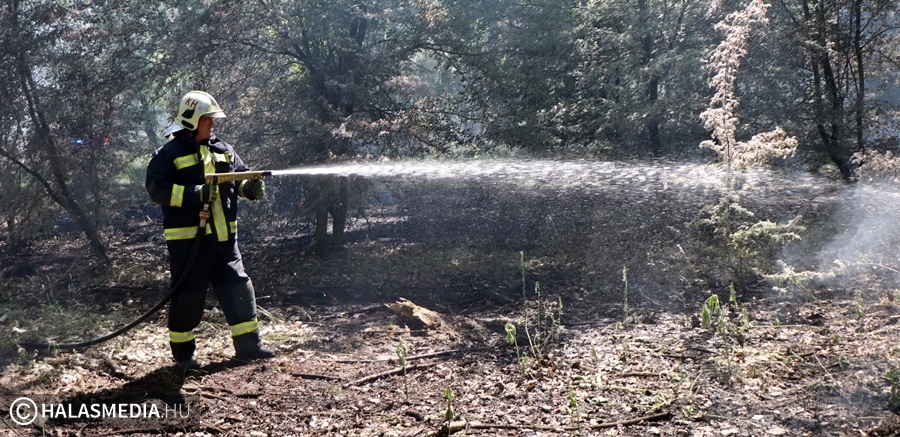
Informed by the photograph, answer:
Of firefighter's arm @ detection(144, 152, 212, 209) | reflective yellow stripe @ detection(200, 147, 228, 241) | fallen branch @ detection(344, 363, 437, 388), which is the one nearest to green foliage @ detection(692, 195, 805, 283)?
fallen branch @ detection(344, 363, 437, 388)

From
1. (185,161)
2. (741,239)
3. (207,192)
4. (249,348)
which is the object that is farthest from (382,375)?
(741,239)

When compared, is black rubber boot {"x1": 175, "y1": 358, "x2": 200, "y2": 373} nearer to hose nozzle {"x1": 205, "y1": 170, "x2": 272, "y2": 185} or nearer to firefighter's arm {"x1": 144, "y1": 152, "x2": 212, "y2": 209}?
firefighter's arm {"x1": 144, "y1": 152, "x2": 212, "y2": 209}

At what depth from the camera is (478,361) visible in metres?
5.03

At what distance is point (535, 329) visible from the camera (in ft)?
19.3

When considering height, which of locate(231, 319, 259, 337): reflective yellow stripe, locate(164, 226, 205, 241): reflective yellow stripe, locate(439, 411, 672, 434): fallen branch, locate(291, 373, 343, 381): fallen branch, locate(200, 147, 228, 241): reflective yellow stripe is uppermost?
locate(200, 147, 228, 241): reflective yellow stripe

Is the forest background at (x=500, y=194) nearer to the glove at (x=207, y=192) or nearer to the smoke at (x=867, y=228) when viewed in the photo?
the smoke at (x=867, y=228)

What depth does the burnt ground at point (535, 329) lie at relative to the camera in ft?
12.9

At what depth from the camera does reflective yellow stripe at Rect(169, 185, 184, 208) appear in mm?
4613

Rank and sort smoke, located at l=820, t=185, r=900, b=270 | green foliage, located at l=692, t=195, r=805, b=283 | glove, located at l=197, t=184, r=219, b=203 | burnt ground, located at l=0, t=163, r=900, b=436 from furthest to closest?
1. smoke, located at l=820, t=185, r=900, b=270
2. green foliage, located at l=692, t=195, r=805, b=283
3. glove, located at l=197, t=184, r=219, b=203
4. burnt ground, located at l=0, t=163, r=900, b=436

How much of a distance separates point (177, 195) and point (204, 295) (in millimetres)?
757

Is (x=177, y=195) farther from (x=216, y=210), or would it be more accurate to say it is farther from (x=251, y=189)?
(x=251, y=189)

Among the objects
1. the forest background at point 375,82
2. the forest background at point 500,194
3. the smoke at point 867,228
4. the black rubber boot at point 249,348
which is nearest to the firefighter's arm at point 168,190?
Result: the black rubber boot at point 249,348

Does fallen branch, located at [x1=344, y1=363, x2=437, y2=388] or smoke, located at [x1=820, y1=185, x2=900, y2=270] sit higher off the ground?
smoke, located at [x1=820, y1=185, x2=900, y2=270]

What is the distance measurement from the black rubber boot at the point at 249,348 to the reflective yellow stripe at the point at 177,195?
3.58 ft
